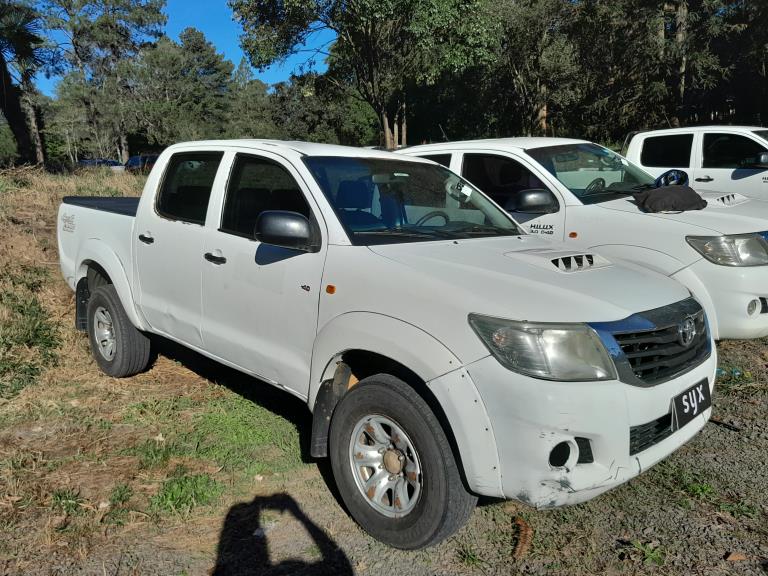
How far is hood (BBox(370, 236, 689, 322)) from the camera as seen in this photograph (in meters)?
2.57

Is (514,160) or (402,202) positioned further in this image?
(514,160)

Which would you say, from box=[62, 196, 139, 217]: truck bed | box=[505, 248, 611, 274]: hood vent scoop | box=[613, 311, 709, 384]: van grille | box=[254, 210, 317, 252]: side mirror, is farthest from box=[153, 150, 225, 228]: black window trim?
box=[613, 311, 709, 384]: van grille

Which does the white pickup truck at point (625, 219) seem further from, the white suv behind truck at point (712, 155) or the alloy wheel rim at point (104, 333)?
the alloy wheel rim at point (104, 333)

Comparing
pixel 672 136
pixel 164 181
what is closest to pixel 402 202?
pixel 164 181

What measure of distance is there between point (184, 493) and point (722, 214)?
448 centimetres

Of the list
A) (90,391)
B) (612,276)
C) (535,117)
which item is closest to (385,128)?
(535,117)

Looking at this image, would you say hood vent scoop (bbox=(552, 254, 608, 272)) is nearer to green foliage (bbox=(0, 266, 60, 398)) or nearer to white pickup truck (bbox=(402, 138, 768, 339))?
white pickup truck (bbox=(402, 138, 768, 339))

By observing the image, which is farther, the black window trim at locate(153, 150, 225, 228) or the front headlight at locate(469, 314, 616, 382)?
the black window trim at locate(153, 150, 225, 228)

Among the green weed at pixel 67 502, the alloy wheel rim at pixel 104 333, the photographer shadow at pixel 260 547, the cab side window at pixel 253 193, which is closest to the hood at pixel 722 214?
the cab side window at pixel 253 193

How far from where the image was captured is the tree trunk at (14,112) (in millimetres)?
14945

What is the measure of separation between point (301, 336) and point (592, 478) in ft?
5.11

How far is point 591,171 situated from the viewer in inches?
244

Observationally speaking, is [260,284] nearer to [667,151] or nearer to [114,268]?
[114,268]

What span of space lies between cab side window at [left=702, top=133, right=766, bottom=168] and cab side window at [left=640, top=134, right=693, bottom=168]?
236mm
